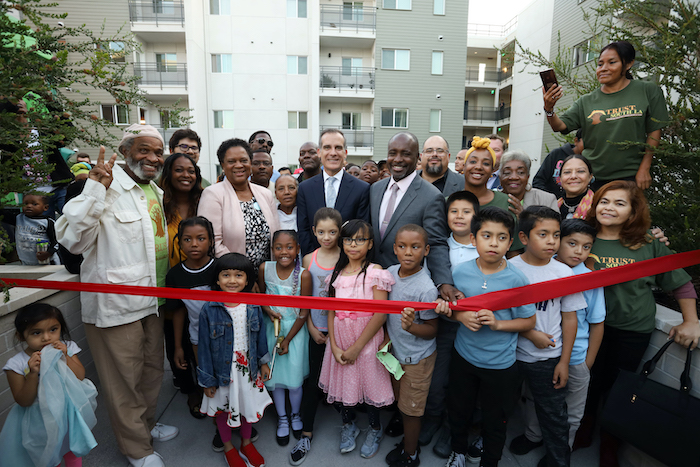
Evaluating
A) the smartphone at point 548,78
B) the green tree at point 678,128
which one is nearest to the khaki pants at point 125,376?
the smartphone at point 548,78

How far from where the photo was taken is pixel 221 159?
367 cm

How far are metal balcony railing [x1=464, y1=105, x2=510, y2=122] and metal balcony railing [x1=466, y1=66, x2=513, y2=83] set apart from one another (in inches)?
70.2

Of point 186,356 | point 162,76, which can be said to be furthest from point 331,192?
point 162,76

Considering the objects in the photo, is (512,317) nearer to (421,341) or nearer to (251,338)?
(421,341)

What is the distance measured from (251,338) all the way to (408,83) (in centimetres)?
1905

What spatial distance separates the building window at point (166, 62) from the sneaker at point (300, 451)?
2070 centimetres

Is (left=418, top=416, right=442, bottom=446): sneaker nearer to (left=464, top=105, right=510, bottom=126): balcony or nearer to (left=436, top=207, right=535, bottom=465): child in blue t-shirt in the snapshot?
(left=436, top=207, right=535, bottom=465): child in blue t-shirt

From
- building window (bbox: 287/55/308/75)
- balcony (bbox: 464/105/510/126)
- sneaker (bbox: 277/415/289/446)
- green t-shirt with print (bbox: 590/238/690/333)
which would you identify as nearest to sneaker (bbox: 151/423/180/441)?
sneaker (bbox: 277/415/289/446)

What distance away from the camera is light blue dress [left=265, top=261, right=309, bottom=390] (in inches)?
121

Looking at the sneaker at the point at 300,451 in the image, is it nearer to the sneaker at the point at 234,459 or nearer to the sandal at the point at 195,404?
the sneaker at the point at 234,459

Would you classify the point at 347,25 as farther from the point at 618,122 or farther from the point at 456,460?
the point at 456,460

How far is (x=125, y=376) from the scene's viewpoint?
265 cm

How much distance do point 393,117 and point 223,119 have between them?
9.25 metres

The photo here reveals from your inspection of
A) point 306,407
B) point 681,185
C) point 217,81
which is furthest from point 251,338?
point 217,81
